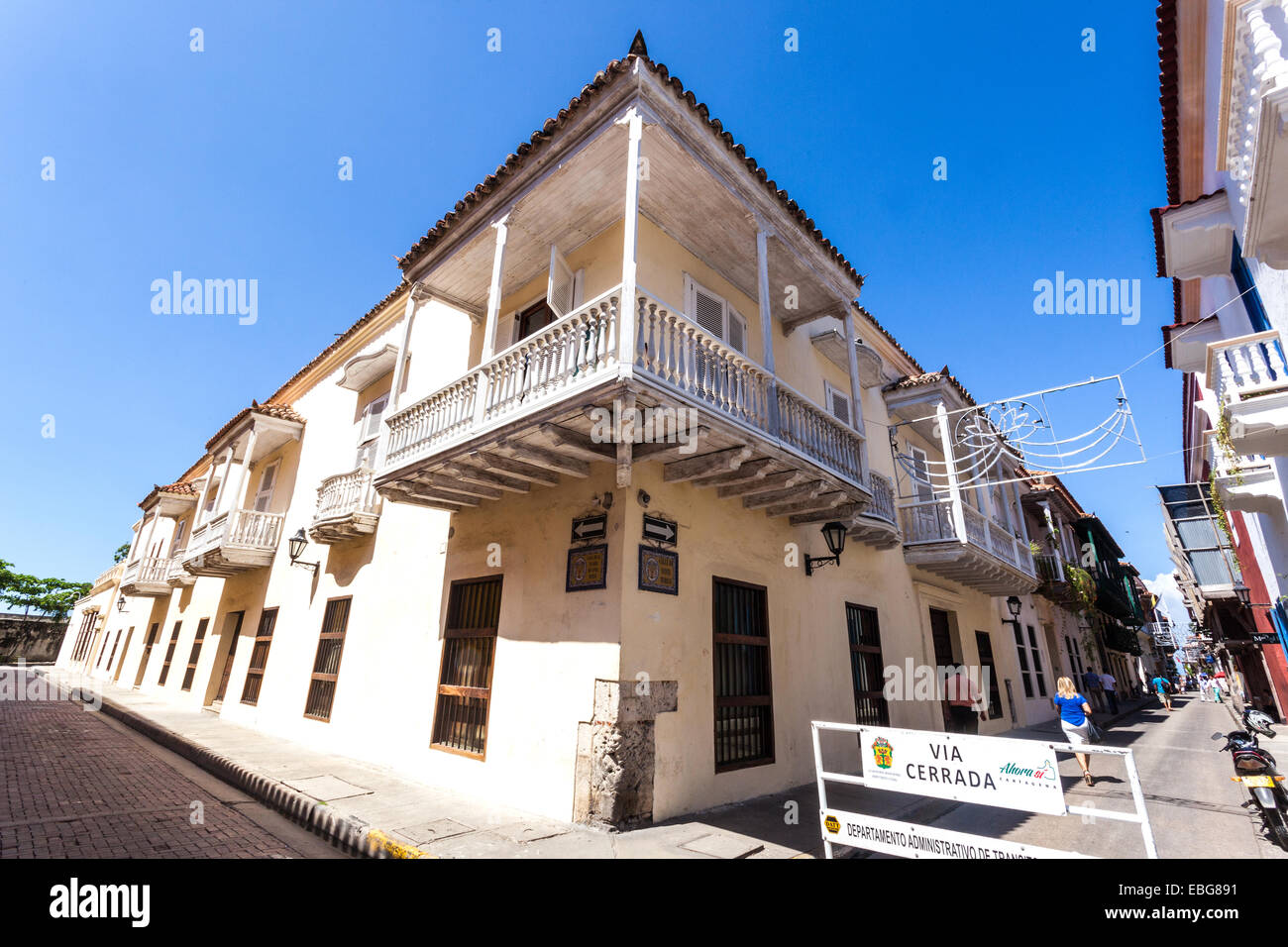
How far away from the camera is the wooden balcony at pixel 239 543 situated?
1305 cm

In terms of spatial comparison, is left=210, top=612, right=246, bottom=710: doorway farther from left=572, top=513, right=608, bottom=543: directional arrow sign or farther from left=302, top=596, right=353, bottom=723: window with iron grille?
left=572, top=513, right=608, bottom=543: directional arrow sign

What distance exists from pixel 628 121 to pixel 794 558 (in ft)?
20.7

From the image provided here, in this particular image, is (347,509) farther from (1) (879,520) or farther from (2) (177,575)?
(2) (177,575)

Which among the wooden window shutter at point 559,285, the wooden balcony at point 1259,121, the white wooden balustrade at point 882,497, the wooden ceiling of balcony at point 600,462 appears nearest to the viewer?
the wooden balcony at point 1259,121

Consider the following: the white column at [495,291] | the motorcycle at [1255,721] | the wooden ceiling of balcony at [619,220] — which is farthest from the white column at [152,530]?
A: the motorcycle at [1255,721]

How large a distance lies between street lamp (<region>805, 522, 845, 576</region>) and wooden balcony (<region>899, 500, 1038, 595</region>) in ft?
9.22

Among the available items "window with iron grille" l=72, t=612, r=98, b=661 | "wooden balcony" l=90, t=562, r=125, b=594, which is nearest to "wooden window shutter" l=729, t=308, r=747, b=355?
"wooden balcony" l=90, t=562, r=125, b=594

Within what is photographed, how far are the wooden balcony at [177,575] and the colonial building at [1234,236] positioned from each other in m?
23.6

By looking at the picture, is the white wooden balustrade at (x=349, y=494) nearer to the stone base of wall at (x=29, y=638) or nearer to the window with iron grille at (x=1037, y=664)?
the window with iron grille at (x=1037, y=664)

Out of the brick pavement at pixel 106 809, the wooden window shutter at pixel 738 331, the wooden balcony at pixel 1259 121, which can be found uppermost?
the wooden window shutter at pixel 738 331

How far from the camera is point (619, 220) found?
753 centimetres

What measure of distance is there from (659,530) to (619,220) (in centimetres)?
439

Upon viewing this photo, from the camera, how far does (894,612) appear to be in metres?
10.7

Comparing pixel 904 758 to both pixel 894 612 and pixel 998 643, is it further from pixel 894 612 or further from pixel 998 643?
pixel 998 643
